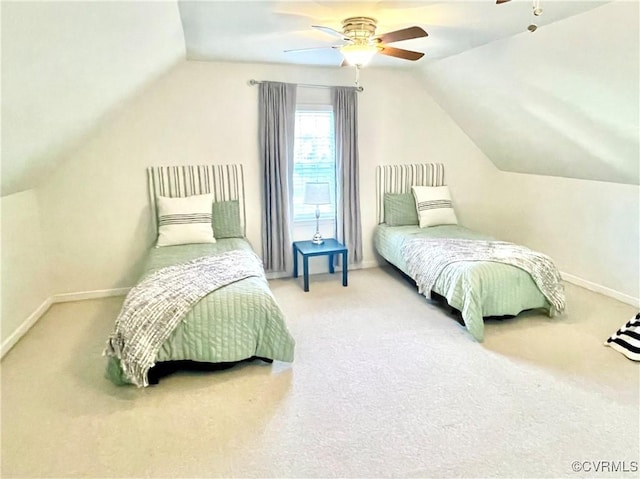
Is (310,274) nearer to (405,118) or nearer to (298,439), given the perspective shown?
(405,118)

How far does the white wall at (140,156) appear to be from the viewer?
404 cm

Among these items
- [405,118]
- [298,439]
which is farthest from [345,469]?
[405,118]

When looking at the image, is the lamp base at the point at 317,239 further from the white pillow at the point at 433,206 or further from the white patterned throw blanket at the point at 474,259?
the white pillow at the point at 433,206

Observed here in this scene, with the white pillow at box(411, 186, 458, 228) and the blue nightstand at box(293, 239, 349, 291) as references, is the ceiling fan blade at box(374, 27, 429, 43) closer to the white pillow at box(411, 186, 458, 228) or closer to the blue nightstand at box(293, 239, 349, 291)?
the blue nightstand at box(293, 239, 349, 291)

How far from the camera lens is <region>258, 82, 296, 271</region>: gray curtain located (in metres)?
4.41

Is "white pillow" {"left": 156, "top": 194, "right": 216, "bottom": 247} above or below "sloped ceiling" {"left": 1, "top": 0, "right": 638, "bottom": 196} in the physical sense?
below

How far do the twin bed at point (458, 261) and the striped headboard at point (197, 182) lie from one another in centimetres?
165

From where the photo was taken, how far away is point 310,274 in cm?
490

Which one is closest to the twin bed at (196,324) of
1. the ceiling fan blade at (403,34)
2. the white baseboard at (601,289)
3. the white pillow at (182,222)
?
the white pillow at (182,222)

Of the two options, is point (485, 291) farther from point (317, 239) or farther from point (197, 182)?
point (197, 182)

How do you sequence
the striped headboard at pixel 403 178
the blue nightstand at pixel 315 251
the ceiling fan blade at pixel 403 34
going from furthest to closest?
1. the striped headboard at pixel 403 178
2. the blue nightstand at pixel 315 251
3. the ceiling fan blade at pixel 403 34

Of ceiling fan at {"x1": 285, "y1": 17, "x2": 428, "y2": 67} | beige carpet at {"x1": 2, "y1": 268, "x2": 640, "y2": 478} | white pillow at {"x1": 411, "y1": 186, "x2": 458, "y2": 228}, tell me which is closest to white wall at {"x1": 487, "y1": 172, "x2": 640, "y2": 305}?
beige carpet at {"x1": 2, "y1": 268, "x2": 640, "y2": 478}

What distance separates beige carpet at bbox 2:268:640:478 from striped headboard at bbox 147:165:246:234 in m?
1.47

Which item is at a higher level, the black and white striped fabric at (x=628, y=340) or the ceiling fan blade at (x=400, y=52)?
the ceiling fan blade at (x=400, y=52)
